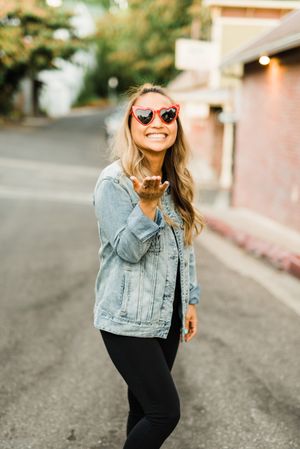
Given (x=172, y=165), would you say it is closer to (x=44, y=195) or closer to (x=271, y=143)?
(x=271, y=143)

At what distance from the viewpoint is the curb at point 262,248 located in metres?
8.08

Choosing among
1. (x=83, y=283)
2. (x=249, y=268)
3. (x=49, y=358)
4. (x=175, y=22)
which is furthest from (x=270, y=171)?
(x=175, y=22)

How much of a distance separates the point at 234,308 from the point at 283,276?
1.86m

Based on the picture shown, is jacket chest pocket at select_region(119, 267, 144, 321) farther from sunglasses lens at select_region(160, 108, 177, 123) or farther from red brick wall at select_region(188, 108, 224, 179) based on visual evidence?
red brick wall at select_region(188, 108, 224, 179)

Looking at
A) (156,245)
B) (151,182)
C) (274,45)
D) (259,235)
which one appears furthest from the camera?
(259,235)

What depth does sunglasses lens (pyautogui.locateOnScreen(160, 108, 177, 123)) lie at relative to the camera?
251 cm

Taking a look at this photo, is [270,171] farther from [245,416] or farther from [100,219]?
[100,219]

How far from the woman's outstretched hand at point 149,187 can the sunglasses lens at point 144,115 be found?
0.38 meters

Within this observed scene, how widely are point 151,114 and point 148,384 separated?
1026mm

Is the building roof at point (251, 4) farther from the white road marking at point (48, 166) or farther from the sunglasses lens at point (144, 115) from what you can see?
the sunglasses lens at point (144, 115)

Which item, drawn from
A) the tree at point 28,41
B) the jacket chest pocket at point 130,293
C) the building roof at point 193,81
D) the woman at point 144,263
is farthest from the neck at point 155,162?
the tree at point 28,41

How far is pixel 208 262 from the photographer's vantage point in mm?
8523

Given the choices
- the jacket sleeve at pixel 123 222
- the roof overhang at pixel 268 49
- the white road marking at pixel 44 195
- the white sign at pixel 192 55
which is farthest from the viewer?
the white sign at pixel 192 55

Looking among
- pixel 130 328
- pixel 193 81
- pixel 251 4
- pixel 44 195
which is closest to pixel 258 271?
pixel 130 328
